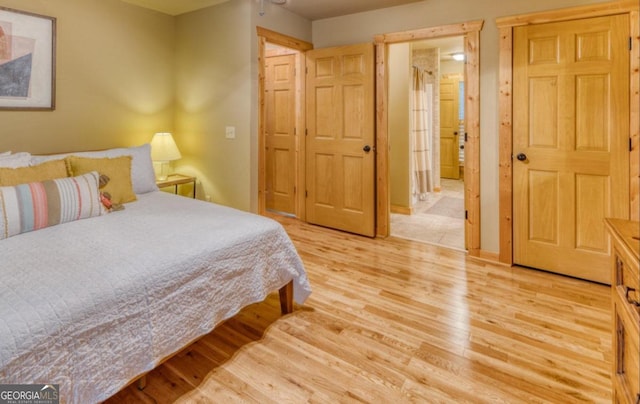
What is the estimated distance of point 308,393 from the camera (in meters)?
1.70

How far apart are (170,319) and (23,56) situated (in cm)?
270

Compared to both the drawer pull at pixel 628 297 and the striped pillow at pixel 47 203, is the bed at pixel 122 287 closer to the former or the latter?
the striped pillow at pixel 47 203

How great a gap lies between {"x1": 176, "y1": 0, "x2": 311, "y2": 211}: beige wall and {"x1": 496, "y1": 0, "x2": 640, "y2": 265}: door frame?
218 cm

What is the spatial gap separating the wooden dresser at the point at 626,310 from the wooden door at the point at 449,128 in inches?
268

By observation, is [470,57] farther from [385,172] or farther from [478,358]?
[478,358]

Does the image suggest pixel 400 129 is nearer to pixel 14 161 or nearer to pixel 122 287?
pixel 14 161

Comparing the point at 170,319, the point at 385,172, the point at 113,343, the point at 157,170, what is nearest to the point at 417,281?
the point at 385,172

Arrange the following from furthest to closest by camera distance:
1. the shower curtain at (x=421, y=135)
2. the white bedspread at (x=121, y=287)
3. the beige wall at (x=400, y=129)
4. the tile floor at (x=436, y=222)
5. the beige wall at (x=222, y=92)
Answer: the shower curtain at (x=421, y=135) → the beige wall at (x=400, y=129) → the tile floor at (x=436, y=222) → the beige wall at (x=222, y=92) → the white bedspread at (x=121, y=287)

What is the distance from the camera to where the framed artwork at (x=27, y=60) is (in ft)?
9.18

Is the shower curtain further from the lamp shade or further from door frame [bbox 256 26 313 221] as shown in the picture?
the lamp shade

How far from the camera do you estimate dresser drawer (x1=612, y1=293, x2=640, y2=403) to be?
3.41 ft

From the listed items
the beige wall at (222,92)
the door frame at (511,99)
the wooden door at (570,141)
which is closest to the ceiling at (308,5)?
the beige wall at (222,92)

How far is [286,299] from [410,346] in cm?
82

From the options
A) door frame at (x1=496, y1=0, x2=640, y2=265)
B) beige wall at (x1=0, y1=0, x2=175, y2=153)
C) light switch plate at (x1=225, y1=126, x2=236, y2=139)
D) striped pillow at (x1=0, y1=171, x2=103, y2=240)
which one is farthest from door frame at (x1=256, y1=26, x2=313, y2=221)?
door frame at (x1=496, y1=0, x2=640, y2=265)
